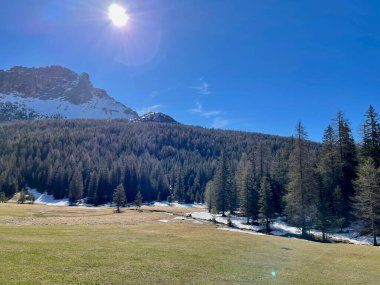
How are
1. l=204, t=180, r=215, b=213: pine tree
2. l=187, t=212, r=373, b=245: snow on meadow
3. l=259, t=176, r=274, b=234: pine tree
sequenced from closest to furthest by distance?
l=187, t=212, r=373, b=245: snow on meadow → l=259, t=176, r=274, b=234: pine tree → l=204, t=180, r=215, b=213: pine tree

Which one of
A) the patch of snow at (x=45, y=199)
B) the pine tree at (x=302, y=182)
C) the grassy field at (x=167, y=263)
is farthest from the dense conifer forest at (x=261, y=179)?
the grassy field at (x=167, y=263)

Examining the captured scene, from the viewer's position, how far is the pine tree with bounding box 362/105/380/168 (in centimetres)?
6612

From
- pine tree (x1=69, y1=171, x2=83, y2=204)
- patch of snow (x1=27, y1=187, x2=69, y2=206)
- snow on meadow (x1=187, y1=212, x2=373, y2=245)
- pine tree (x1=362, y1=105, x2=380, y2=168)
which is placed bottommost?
snow on meadow (x1=187, y1=212, x2=373, y2=245)

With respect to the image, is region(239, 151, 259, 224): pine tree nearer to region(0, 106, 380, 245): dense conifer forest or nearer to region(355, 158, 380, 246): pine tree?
region(0, 106, 380, 245): dense conifer forest

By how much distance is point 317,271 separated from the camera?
83.4 feet

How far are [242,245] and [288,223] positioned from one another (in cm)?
3937

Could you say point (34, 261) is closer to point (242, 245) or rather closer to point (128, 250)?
point (128, 250)

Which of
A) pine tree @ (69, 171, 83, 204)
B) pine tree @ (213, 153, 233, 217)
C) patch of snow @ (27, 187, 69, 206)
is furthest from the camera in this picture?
patch of snow @ (27, 187, 69, 206)

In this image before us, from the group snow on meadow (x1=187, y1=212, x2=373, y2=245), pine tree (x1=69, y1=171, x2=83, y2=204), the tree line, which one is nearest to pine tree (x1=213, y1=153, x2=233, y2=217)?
the tree line

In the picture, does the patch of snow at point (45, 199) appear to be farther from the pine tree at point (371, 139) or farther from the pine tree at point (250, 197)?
the pine tree at point (371, 139)

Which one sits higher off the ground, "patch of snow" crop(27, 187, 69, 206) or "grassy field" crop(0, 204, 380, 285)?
"patch of snow" crop(27, 187, 69, 206)

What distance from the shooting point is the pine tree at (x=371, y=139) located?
217 feet

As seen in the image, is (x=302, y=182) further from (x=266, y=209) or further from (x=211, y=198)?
(x=211, y=198)

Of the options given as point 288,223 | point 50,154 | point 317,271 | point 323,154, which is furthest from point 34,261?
point 50,154
